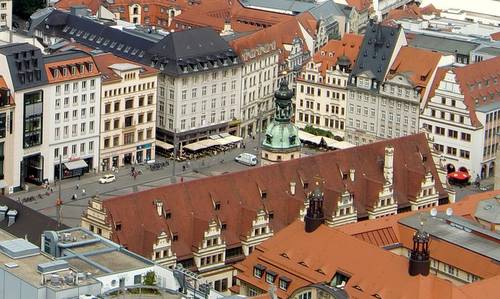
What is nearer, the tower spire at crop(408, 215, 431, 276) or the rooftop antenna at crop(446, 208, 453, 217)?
the tower spire at crop(408, 215, 431, 276)

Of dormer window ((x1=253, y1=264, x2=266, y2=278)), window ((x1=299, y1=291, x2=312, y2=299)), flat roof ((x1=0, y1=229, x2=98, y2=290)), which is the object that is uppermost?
flat roof ((x1=0, y1=229, x2=98, y2=290))

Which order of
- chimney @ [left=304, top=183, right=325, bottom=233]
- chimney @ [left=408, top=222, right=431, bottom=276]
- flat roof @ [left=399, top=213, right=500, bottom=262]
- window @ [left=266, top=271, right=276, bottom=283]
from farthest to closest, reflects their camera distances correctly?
1. flat roof @ [left=399, top=213, right=500, bottom=262]
2. window @ [left=266, top=271, right=276, bottom=283]
3. chimney @ [left=304, top=183, right=325, bottom=233]
4. chimney @ [left=408, top=222, right=431, bottom=276]

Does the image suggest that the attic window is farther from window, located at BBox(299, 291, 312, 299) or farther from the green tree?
the green tree

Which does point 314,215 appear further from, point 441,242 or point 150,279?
point 150,279

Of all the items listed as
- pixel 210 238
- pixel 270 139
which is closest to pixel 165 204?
pixel 210 238

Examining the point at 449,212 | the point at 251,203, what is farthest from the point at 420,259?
the point at 251,203

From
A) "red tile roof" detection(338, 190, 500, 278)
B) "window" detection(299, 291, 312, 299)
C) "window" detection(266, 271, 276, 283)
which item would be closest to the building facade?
"red tile roof" detection(338, 190, 500, 278)

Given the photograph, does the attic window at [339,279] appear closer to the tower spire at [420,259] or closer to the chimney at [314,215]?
the chimney at [314,215]
